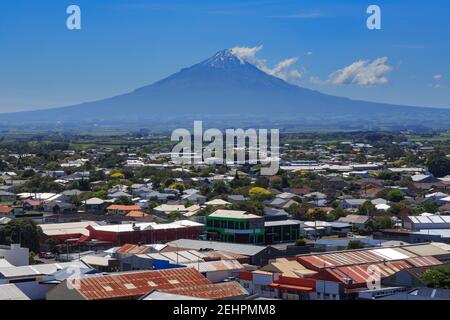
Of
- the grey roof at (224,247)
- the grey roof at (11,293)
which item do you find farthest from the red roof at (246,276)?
the grey roof at (11,293)

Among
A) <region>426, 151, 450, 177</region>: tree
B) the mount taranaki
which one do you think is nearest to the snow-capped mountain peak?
the mount taranaki

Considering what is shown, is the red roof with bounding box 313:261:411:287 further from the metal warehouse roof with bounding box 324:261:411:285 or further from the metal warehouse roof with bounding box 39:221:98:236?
the metal warehouse roof with bounding box 39:221:98:236

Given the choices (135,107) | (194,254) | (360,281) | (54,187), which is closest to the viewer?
(360,281)

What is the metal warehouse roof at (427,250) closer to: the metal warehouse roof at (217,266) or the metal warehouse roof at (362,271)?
the metal warehouse roof at (362,271)

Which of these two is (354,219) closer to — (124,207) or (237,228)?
(237,228)

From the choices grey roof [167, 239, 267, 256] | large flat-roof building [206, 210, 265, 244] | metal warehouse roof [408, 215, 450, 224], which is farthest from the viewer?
metal warehouse roof [408, 215, 450, 224]
